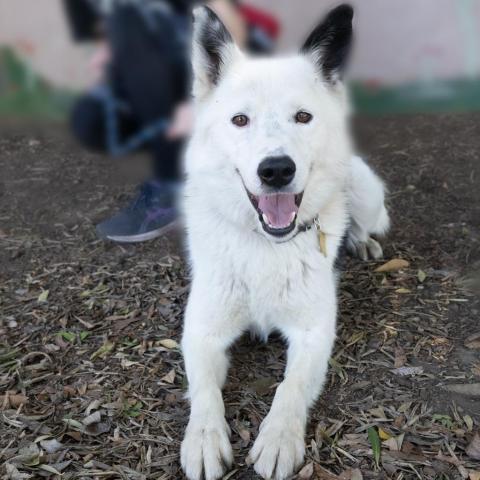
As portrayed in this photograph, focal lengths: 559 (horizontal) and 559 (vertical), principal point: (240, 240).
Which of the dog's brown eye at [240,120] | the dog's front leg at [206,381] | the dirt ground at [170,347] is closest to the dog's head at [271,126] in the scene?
the dog's brown eye at [240,120]

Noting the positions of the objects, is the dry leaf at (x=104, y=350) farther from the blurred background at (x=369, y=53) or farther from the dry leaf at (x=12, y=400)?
the blurred background at (x=369, y=53)

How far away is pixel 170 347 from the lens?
2.67 meters

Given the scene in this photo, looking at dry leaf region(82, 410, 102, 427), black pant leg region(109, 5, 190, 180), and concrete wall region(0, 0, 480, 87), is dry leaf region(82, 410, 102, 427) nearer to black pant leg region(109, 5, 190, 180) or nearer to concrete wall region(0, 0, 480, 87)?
black pant leg region(109, 5, 190, 180)

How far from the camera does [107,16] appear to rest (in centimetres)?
189

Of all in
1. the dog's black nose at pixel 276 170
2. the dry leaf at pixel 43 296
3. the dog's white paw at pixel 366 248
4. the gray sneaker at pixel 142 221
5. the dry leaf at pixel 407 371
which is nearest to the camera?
the dog's black nose at pixel 276 170

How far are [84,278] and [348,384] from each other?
1.61m

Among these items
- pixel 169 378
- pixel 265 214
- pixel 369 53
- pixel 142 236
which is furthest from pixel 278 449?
pixel 369 53

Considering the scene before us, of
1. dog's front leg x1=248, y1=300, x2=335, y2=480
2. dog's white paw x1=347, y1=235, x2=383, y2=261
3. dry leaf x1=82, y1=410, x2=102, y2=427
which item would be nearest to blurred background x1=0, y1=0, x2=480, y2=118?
dog's white paw x1=347, y1=235, x2=383, y2=261

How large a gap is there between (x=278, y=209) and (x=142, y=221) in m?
1.48

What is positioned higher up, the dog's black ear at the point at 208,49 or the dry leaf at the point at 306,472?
the dog's black ear at the point at 208,49

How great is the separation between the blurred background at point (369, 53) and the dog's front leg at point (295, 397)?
1.23 m

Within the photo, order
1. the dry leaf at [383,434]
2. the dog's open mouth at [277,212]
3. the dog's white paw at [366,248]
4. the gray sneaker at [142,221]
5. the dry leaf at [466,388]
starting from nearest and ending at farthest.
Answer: the dry leaf at [383,434]
the dog's open mouth at [277,212]
the dry leaf at [466,388]
the dog's white paw at [366,248]
the gray sneaker at [142,221]

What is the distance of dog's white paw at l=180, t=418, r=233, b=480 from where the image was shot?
1.99 m

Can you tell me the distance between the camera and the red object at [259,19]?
87.4 inches
